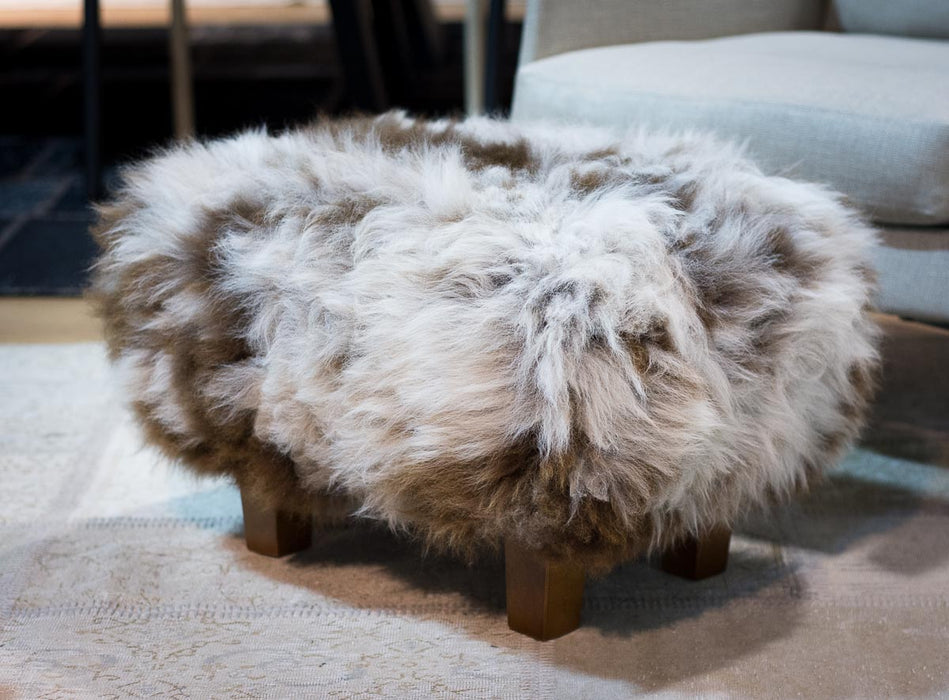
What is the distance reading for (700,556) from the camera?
100 centimetres

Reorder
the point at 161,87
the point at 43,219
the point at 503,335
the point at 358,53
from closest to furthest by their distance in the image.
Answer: the point at 503,335 < the point at 43,219 < the point at 358,53 < the point at 161,87

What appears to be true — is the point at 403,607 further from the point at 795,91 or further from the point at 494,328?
the point at 795,91

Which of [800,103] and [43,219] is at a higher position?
[800,103]

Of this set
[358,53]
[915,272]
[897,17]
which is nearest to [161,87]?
[358,53]

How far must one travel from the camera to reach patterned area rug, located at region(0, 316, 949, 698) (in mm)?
865

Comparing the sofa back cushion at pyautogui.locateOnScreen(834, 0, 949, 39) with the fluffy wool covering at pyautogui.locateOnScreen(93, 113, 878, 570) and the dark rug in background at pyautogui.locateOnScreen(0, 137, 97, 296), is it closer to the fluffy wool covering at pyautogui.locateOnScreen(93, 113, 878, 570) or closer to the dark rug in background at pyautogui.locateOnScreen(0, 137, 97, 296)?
the fluffy wool covering at pyautogui.locateOnScreen(93, 113, 878, 570)

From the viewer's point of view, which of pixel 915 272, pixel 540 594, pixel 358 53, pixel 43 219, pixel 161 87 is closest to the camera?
pixel 540 594

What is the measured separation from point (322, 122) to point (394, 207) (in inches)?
10.5

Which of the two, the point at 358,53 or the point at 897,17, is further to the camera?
the point at 358,53

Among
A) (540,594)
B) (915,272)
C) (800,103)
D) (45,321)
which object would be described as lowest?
(45,321)

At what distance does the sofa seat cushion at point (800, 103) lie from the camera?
1.10 metres

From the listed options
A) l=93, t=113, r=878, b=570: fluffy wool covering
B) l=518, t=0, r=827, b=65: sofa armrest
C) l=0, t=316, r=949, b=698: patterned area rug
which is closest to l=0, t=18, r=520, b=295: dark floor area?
l=518, t=0, r=827, b=65: sofa armrest

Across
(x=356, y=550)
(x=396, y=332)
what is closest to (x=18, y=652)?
(x=356, y=550)

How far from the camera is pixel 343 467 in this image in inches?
33.6
